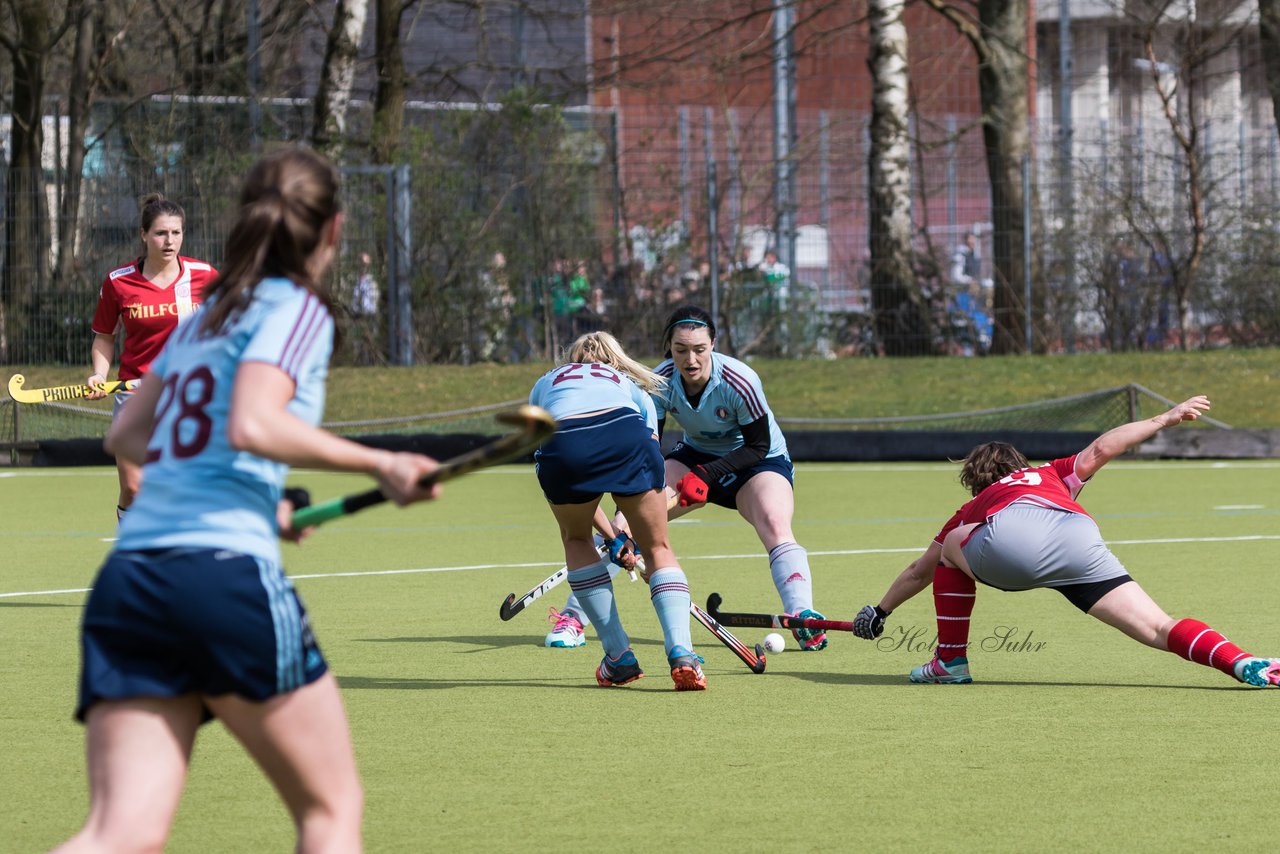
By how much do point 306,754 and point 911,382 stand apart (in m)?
17.5

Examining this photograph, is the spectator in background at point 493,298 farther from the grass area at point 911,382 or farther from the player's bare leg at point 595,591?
the player's bare leg at point 595,591

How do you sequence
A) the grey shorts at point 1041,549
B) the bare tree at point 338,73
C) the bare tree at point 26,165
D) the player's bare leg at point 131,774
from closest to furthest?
1. the player's bare leg at point 131,774
2. the grey shorts at point 1041,549
3. the bare tree at point 26,165
4. the bare tree at point 338,73

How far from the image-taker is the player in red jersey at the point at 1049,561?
6.67 m

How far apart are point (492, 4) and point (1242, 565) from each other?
58.9ft

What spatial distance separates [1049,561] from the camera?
673 cm

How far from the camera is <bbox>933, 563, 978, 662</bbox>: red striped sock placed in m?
7.04

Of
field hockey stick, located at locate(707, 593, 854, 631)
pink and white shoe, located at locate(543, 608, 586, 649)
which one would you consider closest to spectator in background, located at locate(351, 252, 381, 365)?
pink and white shoe, located at locate(543, 608, 586, 649)

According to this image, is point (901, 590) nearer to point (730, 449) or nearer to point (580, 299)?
point (730, 449)

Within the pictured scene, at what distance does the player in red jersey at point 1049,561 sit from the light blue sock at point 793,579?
40.4 inches

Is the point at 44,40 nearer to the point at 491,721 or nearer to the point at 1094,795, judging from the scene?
the point at 491,721

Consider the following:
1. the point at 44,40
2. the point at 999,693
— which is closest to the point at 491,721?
the point at 999,693

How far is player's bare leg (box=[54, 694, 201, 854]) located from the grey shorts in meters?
4.07

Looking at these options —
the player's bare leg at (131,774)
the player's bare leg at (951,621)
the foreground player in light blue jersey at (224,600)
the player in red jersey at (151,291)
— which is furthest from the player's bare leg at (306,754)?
the player in red jersey at (151,291)

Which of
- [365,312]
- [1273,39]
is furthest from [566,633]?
[1273,39]
